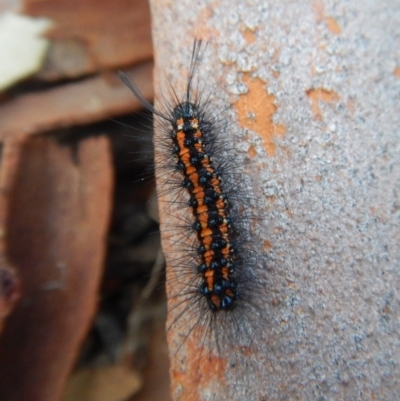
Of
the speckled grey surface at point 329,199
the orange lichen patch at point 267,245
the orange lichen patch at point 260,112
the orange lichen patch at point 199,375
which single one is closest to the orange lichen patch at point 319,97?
the speckled grey surface at point 329,199

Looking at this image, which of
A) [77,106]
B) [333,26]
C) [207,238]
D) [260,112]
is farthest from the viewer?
[77,106]

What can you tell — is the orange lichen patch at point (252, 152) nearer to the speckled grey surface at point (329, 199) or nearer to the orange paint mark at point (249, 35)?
the speckled grey surface at point (329, 199)

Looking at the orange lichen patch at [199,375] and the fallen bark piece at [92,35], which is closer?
the orange lichen patch at [199,375]

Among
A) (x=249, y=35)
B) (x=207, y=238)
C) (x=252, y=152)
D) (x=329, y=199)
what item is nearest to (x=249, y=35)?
(x=249, y=35)

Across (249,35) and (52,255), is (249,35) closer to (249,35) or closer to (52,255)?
(249,35)

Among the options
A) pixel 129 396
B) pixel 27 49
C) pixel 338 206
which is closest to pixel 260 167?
pixel 338 206

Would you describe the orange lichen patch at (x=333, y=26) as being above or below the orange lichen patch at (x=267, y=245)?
above

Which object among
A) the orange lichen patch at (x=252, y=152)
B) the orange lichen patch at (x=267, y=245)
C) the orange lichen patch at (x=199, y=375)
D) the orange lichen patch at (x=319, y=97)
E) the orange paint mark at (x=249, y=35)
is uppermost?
the orange paint mark at (x=249, y=35)
